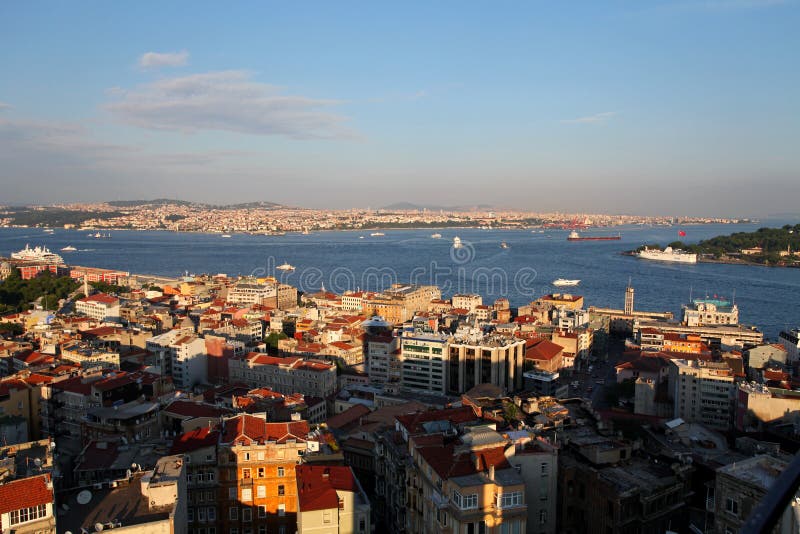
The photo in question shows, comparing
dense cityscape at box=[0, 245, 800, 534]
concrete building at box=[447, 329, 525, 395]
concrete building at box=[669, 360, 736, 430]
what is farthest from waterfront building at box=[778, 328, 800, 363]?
concrete building at box=[447, 329, 525, 395]

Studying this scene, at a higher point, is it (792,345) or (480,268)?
(792,345)

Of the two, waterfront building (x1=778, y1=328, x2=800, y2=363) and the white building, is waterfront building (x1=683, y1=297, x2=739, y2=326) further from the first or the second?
the white building

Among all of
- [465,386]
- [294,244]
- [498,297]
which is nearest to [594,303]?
[498,297]

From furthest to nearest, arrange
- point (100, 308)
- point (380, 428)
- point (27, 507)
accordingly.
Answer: point (100, 308), point (380, 428), point (27, 507)

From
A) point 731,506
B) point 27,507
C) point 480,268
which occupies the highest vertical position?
point 27,507

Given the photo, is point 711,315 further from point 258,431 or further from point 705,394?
point 258,431

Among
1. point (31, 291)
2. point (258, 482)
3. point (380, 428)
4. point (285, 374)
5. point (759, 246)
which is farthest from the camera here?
point (759, 246)

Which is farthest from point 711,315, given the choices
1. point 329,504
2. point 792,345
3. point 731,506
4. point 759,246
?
point 759,246

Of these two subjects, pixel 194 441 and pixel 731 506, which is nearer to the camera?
pixel 731 506
